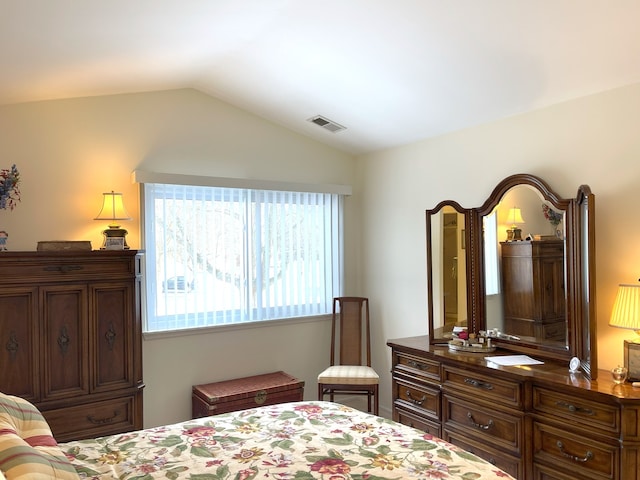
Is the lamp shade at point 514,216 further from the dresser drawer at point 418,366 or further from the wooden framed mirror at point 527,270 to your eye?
the dresser drawer at point 418,366

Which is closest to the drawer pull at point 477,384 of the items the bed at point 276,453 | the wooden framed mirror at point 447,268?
the wooden framed mirror at point 447,268

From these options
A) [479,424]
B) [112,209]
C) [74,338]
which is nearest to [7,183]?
[112,209]

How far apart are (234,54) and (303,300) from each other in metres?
2.16

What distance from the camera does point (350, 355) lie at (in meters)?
4.26

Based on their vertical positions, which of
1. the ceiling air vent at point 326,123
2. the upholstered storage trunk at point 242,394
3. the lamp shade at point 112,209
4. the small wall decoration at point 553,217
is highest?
the ceiling air vent at point 326,123

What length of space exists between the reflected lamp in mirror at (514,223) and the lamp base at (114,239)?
8.32 ft

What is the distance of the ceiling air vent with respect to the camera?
398cm

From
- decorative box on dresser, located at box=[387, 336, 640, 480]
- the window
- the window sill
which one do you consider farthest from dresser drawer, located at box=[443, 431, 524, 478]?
the window

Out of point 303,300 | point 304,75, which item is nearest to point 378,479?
point 304,75

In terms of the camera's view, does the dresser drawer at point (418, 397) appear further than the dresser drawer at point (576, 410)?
Yes

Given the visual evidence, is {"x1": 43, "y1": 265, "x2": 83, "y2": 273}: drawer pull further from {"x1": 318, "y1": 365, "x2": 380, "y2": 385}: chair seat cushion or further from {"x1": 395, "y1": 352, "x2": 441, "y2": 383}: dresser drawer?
{"x1": 395, "y1": 352, "x2": 441, "y2": 383}: dresser drawer

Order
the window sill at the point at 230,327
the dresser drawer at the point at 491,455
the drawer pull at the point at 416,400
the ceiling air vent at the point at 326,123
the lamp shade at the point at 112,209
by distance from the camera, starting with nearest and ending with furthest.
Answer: the dresser drawer at the point at 491,455, the drawer pull at the point at 416,400, the lamp shade at the point at 112,209, the window sill at the point at 230,327, the ceiling air vent at the point at 326,123

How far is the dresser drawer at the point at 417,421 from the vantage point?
3.17 m

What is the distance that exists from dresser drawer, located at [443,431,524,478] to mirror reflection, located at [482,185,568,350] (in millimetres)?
690
